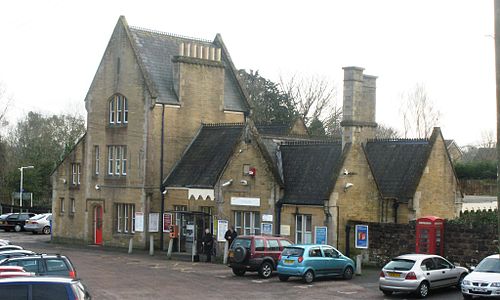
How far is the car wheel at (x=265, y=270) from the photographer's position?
105 ft

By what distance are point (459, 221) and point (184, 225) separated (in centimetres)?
1553

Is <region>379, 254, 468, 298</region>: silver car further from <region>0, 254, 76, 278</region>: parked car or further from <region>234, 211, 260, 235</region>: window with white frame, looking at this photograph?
<region>234, 211, 260, 235</region>: window with white frame

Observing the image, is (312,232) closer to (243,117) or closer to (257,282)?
(257,282)

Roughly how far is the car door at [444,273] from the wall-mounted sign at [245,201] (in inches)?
515

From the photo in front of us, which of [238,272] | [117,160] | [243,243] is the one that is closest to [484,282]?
[243,243]

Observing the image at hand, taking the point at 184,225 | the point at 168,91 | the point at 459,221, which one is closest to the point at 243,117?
the point at 168,91

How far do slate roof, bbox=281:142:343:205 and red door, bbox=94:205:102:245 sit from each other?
44.2ft

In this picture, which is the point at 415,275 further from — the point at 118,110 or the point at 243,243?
the point at 118,110

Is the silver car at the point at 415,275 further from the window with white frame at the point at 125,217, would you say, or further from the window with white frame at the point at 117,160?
the window with white frame at the point at 117,160

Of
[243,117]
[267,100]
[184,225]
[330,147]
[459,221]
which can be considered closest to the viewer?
[459,221]

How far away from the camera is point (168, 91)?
46.6m

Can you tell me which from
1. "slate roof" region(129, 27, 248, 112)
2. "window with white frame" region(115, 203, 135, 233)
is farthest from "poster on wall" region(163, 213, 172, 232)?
"slate roof" region(129, 27, 248, 112)

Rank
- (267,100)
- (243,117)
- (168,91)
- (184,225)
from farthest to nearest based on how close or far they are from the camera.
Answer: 1. (267,100)
2. (243,117)
3. (168,91)
4. (184,225)

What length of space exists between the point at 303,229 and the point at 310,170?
3081 millimetres
